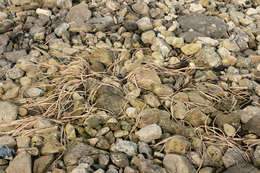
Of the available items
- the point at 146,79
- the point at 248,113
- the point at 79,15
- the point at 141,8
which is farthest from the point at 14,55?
the point at 248,113

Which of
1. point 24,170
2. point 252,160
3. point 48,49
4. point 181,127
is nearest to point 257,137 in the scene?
point 252,160

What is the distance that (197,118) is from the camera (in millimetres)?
2727

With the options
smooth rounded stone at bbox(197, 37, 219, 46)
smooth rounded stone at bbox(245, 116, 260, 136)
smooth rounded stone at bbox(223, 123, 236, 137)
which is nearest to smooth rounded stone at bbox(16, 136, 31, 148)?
smooth rounded stone at bbox(223, 123, 236, 137)

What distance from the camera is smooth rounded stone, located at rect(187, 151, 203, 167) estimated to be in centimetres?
231

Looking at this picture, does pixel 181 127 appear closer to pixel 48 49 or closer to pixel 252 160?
pixel 252 160

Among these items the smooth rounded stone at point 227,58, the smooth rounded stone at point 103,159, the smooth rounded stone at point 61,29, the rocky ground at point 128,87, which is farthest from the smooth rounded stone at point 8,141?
the smooth rounded stone at point 227,58

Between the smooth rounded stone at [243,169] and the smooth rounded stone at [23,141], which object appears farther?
the smooth rounded stone at [23,141]

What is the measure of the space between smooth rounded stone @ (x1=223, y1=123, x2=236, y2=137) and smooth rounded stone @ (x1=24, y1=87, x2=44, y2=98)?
1.84 m

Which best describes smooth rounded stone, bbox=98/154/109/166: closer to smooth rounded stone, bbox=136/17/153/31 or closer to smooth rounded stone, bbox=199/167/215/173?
smooth rounded stone, bbox=199/167/215/173

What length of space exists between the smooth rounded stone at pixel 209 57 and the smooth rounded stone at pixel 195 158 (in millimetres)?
1401

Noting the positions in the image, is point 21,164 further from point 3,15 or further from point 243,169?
point 3,15

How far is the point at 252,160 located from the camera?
93.4 inches

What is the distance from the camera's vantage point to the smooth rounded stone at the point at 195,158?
231cm

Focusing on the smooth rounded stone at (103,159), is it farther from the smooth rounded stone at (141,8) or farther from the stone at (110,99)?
the smooth rounded stone at (141,8)
